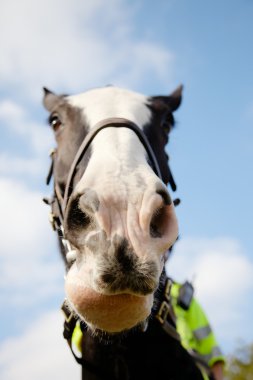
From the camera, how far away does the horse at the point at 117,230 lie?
2018 millimetres

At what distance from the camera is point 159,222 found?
2.29 meters

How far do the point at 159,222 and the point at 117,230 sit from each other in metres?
0.34

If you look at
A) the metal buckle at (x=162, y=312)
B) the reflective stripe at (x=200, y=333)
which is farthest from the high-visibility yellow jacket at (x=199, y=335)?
the metal buckle at (x=162, y=312)

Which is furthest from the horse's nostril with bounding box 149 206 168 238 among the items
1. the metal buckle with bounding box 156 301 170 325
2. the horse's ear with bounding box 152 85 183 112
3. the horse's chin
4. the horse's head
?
the horse's ear with bounding box 152 85 183 112

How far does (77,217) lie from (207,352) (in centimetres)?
410

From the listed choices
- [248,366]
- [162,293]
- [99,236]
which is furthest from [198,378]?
[248,366]

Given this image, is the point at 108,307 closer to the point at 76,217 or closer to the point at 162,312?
the point at 76,217

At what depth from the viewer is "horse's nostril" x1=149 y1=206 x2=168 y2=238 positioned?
221 centimetres

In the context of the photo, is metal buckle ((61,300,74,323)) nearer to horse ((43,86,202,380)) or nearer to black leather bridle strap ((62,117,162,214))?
horse ((43,86,202,380))

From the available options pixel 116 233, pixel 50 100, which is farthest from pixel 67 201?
pixel 50 100

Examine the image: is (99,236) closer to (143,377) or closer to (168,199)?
(168,199)

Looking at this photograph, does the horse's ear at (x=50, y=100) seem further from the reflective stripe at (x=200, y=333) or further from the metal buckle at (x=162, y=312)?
the reflective stripe at (x=200, y=333)

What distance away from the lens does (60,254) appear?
13.2 ft

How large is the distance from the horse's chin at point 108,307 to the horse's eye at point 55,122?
6.68 feet
